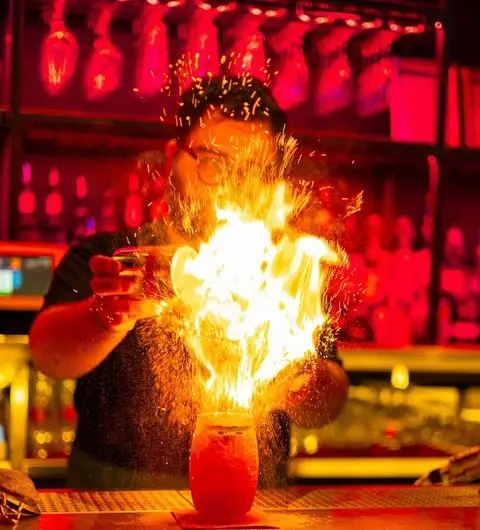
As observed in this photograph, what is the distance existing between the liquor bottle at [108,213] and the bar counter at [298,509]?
184 centimetres

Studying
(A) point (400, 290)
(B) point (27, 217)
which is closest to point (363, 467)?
(A) point (400, 290)

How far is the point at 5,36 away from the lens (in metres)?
3.39

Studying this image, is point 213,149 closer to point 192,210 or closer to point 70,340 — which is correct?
point 192,210

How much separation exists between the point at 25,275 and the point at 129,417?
106 centimetres

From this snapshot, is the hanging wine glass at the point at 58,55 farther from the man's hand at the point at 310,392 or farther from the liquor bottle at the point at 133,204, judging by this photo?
the man's hand at the point at 310,392

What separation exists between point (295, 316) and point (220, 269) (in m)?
0.20

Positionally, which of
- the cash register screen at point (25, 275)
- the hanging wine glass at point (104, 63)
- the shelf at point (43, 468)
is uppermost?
the hanging wine glass at point (104, 63)

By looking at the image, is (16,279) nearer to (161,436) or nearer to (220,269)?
(161,436)

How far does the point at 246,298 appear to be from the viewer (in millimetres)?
1627

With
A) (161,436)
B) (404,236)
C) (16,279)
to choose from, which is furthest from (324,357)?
(404,236)

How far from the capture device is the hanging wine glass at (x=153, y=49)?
10.9ft

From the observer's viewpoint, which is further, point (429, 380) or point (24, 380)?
point (429, 380)

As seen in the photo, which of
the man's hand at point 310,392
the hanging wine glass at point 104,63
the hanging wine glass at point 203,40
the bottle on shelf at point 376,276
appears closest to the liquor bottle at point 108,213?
the hanging wine glass at point 104,63

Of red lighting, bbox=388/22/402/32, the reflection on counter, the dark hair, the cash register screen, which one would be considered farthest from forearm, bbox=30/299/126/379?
red lighting, bbox=388/22/402/32
